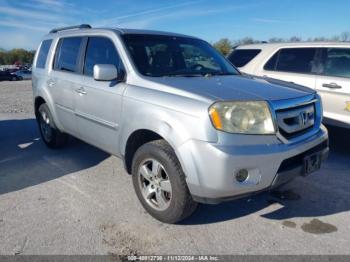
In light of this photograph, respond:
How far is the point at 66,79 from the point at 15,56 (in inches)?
3189

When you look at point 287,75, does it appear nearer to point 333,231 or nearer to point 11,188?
point 333,231

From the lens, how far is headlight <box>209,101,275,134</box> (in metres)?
2.83

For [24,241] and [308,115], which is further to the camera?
[308,115]

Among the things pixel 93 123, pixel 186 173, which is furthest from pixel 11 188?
pixel 186 173

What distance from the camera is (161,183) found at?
3.29m

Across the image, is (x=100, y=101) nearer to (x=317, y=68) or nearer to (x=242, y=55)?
(x=317, y=68)

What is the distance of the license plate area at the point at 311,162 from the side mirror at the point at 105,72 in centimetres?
210

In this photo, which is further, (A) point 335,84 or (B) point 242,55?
(B) point 242,55

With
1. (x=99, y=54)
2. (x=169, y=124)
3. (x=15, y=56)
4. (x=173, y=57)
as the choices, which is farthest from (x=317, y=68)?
(x=15, y=56)

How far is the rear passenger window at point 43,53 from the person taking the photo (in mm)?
5571

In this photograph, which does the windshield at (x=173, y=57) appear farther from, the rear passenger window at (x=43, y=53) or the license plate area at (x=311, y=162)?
the rear passenger window at (x=43, y=53)

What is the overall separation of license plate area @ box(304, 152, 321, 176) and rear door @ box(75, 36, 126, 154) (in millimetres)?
1944

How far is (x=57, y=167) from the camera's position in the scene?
4.97 meters

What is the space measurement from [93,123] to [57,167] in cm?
120
